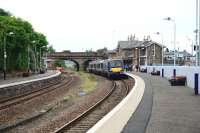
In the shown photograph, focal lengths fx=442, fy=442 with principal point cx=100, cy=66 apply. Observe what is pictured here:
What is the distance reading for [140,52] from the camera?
127125 mm

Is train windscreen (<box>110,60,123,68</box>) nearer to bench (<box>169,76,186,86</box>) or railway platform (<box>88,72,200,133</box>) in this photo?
bench (<box>169,76,186,86</box>)

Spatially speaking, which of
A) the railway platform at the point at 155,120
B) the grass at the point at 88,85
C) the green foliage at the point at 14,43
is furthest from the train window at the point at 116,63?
the railway platform at the point at 155,120

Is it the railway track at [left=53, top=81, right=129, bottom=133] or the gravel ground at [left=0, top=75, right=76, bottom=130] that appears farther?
the gravel ground at [left=0, top=75, right=76, bottom=130]

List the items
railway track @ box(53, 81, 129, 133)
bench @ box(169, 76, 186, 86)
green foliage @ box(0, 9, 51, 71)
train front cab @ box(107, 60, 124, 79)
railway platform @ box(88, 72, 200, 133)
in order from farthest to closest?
green foliage @ box(0, 9, 51, 71)
train front cab @ box(107, 60, 124, 79)
bench @ box(169, 76, 186, 86)
railway track @ box(53, 81, 129, 133)
railway platform @ box(88, 72, 200, 133)

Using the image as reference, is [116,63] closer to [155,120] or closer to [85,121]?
[85,121]

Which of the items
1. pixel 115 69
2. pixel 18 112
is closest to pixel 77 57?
pixel 115 69

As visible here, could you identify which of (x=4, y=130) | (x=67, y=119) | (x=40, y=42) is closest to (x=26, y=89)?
(x=67, y=119)

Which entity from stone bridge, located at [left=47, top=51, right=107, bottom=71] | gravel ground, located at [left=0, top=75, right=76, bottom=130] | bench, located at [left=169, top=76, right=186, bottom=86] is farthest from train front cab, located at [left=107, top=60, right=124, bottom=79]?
stone bridge, located at [left=47, top=51, right=107, bottom=71]

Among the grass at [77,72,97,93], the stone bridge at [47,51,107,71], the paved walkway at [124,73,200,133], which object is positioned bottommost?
the grass at [77,72,97,93]

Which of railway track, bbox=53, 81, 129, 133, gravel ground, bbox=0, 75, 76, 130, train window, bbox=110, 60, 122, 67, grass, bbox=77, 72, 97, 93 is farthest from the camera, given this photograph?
train window, bbox=110, 60, 122, 67

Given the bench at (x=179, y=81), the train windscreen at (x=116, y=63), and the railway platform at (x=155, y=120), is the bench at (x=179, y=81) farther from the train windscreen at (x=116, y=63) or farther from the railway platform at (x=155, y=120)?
the train windscreen at (x=116, y=63)

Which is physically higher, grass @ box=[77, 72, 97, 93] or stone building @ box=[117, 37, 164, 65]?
stone building @ box=[117, 37, 164, 65]

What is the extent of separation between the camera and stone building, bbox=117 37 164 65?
119912 mm

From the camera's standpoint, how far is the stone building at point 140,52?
393 ft
